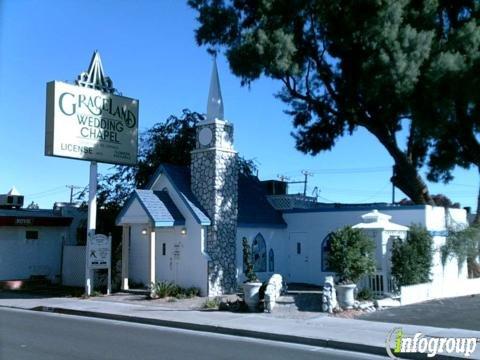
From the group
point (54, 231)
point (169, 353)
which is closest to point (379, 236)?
point (169, 353)

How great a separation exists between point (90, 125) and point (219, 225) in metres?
6.55

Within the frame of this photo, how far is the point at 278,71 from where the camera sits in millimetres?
23688

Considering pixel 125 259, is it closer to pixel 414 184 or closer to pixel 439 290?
pixel 439 290

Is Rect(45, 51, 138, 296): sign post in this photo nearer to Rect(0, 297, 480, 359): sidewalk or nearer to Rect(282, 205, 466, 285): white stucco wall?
Rect(0, 297, 480, 359): sidewalk

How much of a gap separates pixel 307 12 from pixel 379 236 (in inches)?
416

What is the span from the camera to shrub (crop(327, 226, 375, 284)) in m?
18.0

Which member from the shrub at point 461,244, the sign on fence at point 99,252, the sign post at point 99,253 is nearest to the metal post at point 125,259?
the sign post at point 99,253

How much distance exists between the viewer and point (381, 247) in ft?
65.8

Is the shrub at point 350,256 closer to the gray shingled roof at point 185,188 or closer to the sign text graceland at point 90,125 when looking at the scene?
the gray shingled roof at point 185,188

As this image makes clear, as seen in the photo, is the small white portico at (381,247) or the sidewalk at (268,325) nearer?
the sidewalk at (268,325)

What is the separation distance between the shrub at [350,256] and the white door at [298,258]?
7083 mm
